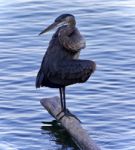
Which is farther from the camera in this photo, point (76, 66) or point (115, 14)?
point (115, 14)

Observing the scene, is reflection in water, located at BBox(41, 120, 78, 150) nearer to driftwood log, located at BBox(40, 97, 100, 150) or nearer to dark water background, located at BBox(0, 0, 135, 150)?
dark water background, located at BBox(0, 0, 135, 150)

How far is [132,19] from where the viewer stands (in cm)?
1812

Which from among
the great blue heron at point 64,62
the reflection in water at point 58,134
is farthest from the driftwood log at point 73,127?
the reflection in water at point 58,134

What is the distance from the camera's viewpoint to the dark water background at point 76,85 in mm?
12945

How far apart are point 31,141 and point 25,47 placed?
4.34 m

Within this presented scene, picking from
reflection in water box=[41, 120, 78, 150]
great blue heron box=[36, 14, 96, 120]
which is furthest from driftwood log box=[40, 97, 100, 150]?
reflection in water box=[41, 120, 78, 150]

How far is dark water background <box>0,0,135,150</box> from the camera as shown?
12945mm

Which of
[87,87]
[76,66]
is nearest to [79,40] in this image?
[76,66]

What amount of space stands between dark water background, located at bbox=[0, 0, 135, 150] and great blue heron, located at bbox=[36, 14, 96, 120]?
0.77 metres

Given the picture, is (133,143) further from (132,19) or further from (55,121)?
(132,19)

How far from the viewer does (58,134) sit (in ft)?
42.9

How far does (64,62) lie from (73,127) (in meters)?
0.99

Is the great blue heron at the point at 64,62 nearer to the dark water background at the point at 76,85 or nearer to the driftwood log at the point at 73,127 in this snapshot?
the driftwood log at the point at 73,127

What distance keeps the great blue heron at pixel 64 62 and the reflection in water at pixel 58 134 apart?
46 cm
